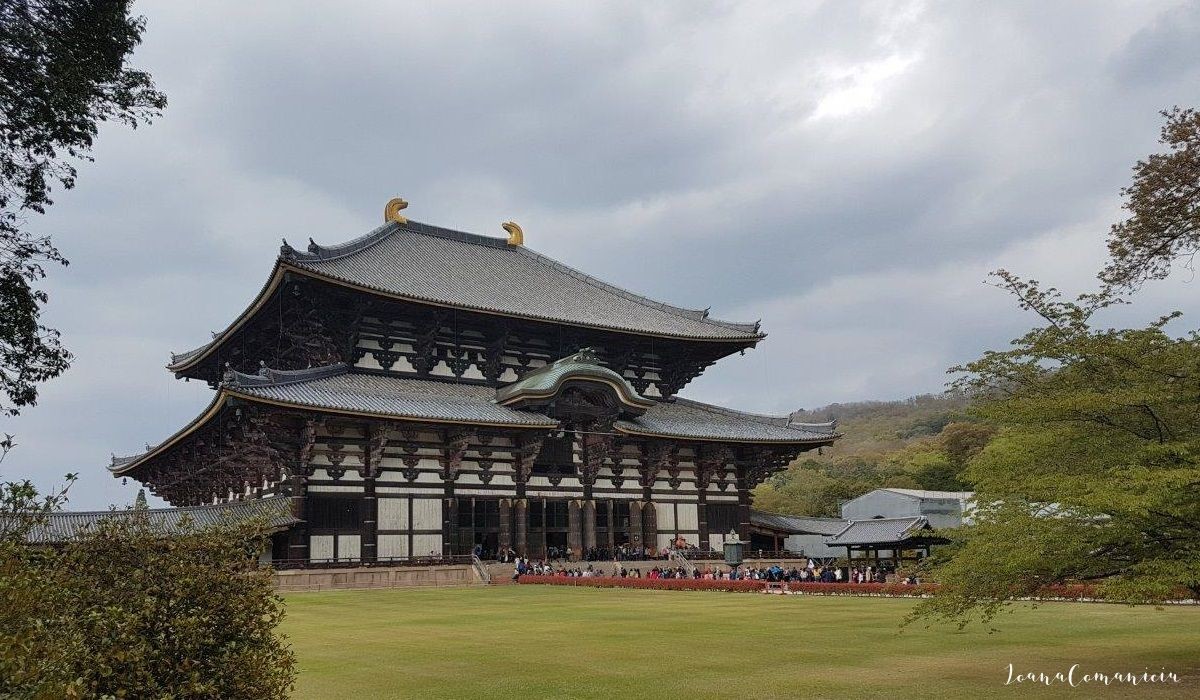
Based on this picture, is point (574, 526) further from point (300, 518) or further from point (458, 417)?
point (300, 518)

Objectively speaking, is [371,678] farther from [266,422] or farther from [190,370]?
[190,370]

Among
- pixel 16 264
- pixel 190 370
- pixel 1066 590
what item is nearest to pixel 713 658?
pixel 16 264

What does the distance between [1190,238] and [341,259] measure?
117 ft

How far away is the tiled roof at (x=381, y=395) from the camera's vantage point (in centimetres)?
3591

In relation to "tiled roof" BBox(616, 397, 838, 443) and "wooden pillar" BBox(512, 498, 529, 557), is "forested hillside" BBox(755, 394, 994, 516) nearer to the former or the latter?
"tiled roof" BBox(616, 397, 838, 443)

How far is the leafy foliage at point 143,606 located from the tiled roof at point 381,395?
27.8 metres

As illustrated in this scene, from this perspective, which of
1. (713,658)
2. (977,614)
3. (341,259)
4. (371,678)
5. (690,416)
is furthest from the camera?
(690,416)

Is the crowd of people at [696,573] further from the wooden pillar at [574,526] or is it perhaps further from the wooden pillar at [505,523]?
the wooden pillar at [574,526]

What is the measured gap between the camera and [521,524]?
141ft

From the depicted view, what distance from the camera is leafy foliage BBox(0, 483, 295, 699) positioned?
7.00 m

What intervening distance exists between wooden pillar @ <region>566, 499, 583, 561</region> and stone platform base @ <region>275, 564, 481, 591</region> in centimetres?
748

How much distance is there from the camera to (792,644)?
57.6ft

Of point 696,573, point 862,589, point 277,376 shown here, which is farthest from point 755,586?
point 277,376

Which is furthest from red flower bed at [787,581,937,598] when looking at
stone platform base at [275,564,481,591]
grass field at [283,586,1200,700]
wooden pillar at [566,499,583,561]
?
wooden pillar at [566,499,583,561]
